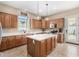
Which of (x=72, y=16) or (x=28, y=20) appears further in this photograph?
(x=28, y=20)

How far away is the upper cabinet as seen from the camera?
457 cm

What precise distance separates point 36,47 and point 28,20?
432 cm

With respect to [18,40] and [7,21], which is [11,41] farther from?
[7,21]

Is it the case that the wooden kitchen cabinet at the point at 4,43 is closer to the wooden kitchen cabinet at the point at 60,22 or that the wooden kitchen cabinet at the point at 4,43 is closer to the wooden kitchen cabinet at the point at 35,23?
the wooden kitchen cabinet at the point at 35,23

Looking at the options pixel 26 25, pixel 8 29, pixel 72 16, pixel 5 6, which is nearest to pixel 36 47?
pixel 8 29

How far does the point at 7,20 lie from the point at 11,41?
1293 millimetres

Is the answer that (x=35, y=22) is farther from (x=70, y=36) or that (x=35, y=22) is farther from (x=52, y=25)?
(x=70, y=36)

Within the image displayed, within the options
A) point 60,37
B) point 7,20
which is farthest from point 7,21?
point 60,37

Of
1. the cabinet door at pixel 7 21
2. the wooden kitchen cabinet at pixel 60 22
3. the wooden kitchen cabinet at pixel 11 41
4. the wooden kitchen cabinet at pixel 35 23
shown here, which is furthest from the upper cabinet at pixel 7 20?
the wooden kitchen cabinet at pixel 60 22

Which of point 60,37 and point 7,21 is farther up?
point 7,21

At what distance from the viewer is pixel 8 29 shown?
213 inches

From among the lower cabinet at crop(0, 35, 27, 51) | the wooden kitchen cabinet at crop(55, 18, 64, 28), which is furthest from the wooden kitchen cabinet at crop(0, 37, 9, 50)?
the wooden kitchen cabinet at crop(55, 18, 64, 28)

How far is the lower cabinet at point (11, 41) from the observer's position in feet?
14.1

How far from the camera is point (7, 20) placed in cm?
482
